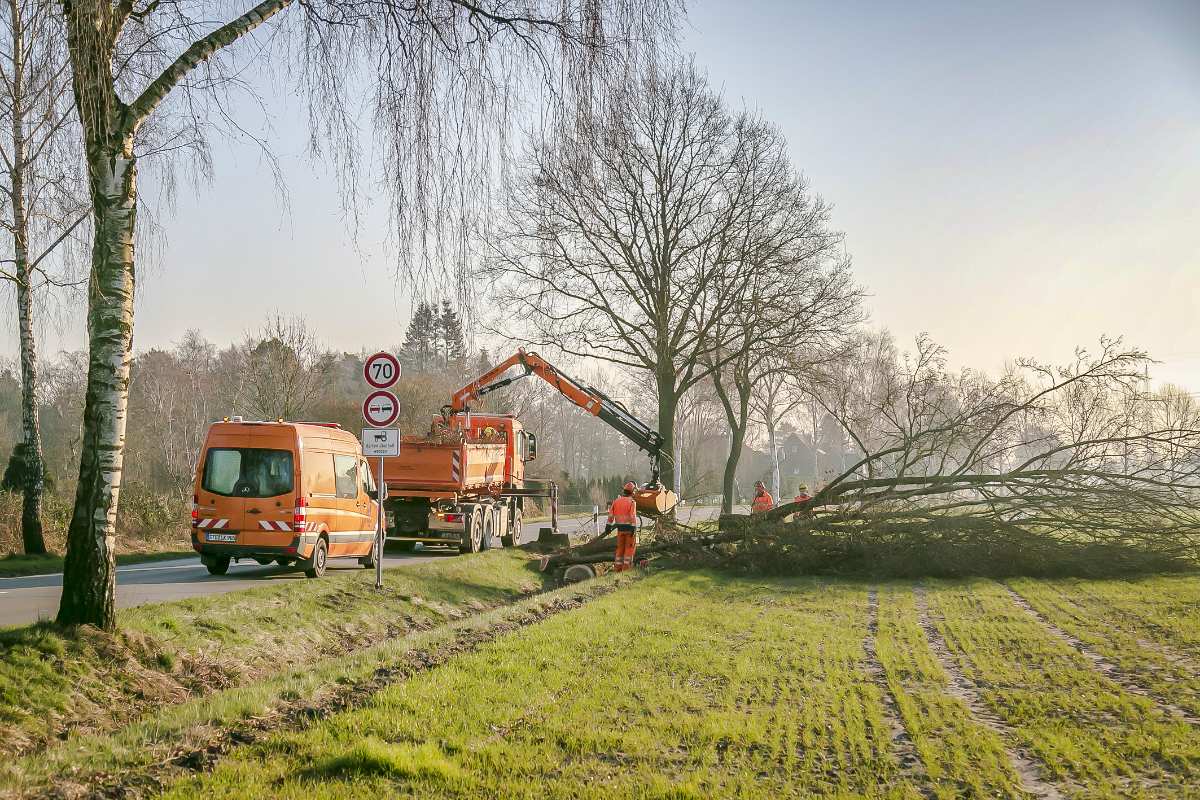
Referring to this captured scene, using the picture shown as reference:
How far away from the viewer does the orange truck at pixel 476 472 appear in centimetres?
2227

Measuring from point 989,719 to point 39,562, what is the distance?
17008 mm

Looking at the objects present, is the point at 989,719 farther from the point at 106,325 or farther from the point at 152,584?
the point at 152,584

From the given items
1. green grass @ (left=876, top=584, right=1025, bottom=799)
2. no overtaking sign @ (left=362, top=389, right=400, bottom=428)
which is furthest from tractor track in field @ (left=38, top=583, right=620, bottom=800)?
no overtaking sign @ (left=362, top=389, right=400, bottom=428)

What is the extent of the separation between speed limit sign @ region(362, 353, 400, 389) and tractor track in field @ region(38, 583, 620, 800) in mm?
4248

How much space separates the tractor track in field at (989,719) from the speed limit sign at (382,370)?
783cm

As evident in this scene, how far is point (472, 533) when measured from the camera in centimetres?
2247

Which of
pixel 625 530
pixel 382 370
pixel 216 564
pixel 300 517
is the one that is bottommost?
pixel 216 564

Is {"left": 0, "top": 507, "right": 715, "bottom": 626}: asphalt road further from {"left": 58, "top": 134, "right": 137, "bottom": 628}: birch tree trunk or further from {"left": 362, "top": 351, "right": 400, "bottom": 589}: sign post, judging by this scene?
{"left": 362, "top": 351, "right": 400, "bottom": 589}: sign post

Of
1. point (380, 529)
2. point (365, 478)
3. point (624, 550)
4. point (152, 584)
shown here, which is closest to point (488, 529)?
point (624, 550)

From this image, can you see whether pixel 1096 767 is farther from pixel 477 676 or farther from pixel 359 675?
pixel 359 675

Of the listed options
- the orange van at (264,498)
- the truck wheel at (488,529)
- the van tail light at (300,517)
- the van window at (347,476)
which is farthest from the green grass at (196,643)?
the truck wheel at (488,529)

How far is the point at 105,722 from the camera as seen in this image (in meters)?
7.11

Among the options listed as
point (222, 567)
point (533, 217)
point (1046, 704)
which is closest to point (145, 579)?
point (222, 567)

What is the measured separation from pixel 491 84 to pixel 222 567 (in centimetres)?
1183
